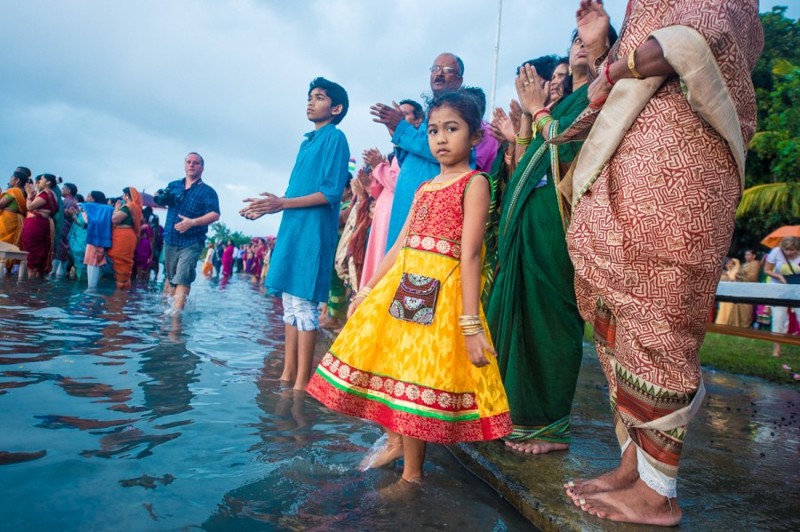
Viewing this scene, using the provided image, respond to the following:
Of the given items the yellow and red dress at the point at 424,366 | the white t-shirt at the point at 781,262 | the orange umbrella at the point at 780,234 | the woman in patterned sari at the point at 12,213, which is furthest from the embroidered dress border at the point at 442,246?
the orange umbrella at the point at 780,234

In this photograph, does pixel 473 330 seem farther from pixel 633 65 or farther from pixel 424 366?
pixel 633 65

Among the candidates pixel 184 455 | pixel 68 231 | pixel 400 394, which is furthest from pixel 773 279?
pixel 68 231

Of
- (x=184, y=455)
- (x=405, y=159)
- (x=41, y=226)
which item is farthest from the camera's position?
(x=41, y=226)

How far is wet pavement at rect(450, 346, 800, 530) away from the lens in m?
1.73

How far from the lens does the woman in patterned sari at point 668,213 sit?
5.37 ft

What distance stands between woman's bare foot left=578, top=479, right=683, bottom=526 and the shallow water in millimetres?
261

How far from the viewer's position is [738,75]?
1667 millimetres

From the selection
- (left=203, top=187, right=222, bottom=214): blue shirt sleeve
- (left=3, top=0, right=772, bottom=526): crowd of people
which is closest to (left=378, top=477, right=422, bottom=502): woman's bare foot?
(left=3, top=0, right=772, bottom=526): crowd of people

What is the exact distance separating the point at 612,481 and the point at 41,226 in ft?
36.5

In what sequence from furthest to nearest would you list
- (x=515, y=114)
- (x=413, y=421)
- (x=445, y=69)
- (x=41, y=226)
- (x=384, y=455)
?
(x=41, y=226) → (x=445, y=69) → (x=515, y=114) → (x=384, y=455) → (x=413, y=421)

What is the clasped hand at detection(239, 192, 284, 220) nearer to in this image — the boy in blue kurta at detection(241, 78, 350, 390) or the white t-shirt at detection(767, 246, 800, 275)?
the boy in blue kurta at detection(241, 78, 350, 390)

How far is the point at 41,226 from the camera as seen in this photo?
32.1 ft

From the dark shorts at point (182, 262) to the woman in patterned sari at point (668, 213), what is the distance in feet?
16.8

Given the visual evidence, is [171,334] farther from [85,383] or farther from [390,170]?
[390,170]
